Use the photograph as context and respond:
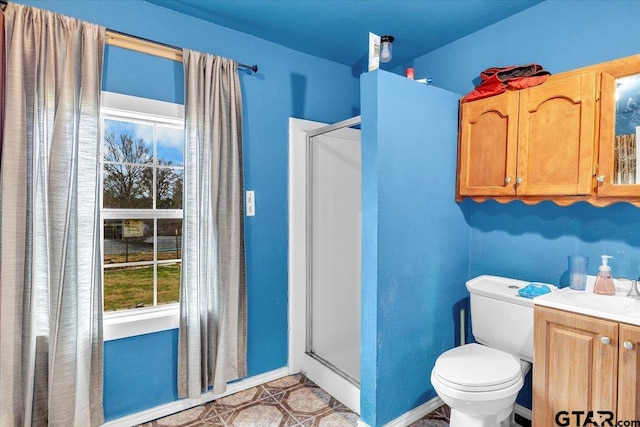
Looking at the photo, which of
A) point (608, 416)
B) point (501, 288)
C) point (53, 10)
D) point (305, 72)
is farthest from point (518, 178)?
point (53, 10)

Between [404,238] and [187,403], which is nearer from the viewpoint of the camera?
[404,238]

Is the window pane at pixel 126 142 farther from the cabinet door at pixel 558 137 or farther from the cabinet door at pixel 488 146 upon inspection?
the cabinet door at pixel 558 137

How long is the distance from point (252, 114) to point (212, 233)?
0.89m

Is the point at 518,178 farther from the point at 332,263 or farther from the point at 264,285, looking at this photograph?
the point at 264,285

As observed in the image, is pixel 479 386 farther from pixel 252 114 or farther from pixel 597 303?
pixel 252 114

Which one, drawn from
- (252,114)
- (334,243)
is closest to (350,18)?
(252,114)

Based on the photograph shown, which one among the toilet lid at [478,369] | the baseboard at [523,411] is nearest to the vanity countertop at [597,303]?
the toilet lid at [478,369]

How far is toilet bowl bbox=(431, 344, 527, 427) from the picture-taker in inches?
59.7

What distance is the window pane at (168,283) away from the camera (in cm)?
534

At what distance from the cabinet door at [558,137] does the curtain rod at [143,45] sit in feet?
6.60

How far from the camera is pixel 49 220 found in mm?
1597

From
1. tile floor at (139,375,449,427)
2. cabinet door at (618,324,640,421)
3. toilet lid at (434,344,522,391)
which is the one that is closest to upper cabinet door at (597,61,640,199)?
cabinet door at (618,324,640,421)

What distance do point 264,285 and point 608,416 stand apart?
6.35 feet

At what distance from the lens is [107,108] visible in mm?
1845
